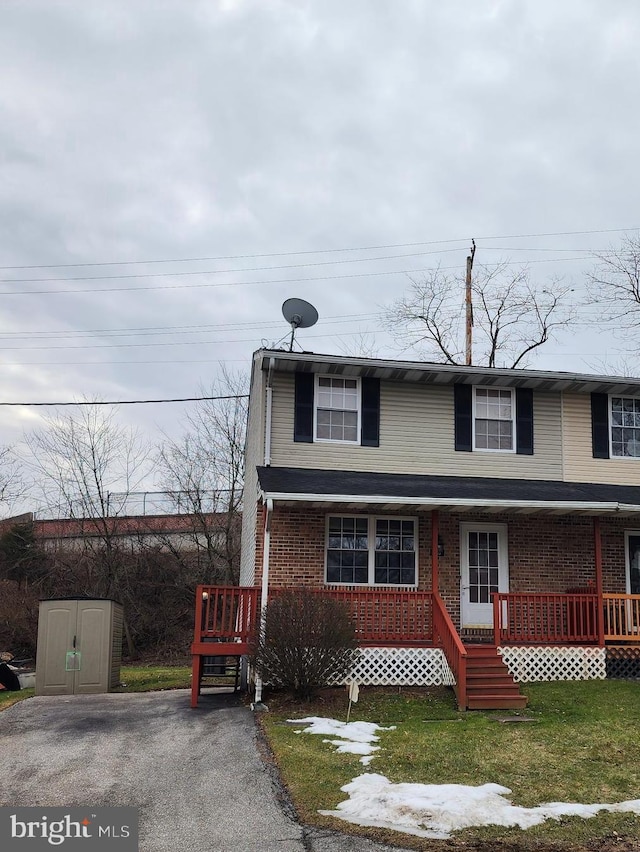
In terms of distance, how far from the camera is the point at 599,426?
16.7 metres

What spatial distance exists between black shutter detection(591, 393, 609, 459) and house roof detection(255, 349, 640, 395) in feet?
0.78

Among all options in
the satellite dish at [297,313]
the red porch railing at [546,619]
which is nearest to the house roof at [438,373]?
the satellite dish at [297,313]

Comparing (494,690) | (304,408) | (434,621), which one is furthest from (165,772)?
(304,408)

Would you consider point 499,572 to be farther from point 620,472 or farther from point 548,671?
point 620,472

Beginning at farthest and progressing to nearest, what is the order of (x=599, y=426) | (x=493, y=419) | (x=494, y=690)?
(x=599, y=426) → (x=493, y=419) → (x=494, y=690)

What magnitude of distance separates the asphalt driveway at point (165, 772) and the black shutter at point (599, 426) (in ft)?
28.2

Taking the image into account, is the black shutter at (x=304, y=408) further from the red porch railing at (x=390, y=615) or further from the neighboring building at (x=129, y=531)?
the neighboring building at (x=129, y=531)

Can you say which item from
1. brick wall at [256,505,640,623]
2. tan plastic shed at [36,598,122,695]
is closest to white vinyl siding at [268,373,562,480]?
brick wall at [256,505,640,623]

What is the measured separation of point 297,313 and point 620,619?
8297mm

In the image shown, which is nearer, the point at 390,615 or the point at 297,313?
the point at 390,615

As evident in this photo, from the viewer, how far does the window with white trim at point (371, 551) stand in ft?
48.9

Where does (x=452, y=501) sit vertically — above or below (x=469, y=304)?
below

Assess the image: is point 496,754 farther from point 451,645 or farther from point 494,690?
point 451,645

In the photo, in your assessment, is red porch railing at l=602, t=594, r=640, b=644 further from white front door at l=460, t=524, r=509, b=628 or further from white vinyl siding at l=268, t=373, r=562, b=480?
white vinyl siding at l=268, t=373, r=562, b=480
